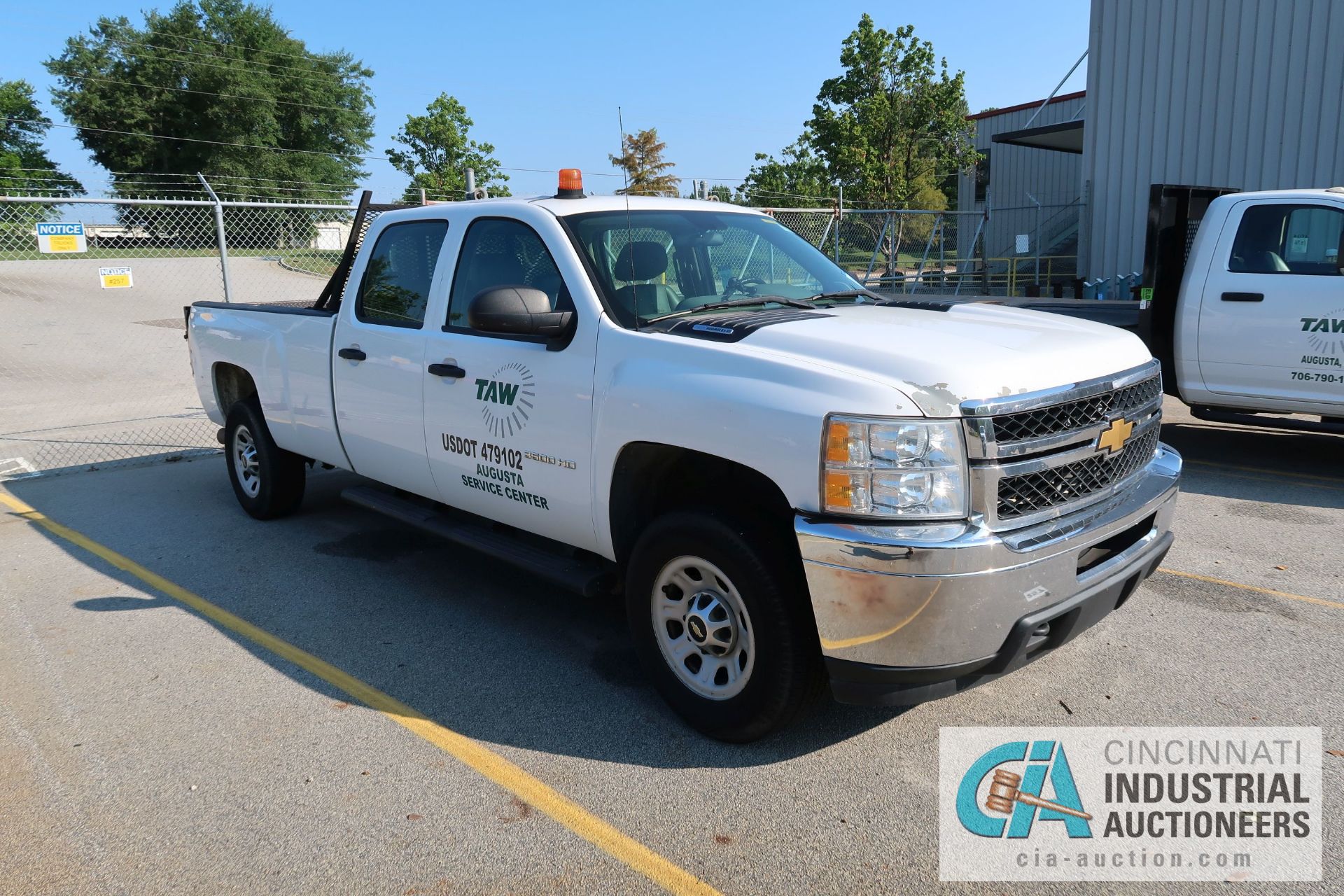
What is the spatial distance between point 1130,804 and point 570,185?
3.43 m

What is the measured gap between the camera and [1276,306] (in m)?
7.05

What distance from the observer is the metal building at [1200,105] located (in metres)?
16.4

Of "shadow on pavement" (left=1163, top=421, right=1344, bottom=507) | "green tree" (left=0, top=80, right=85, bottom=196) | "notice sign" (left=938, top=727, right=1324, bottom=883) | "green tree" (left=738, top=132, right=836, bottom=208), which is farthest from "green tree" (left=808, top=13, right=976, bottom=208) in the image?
"green tree" (left=0, top=80, right=85, bottom=196)

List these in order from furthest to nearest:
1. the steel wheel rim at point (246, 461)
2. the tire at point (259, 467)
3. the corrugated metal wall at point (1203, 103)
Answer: the corrugated metal wall at point (1203, 103), the steel wheel rim at point (246, 461), the tire at point (259, 467)

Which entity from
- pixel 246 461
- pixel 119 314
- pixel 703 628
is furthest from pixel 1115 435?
pixel 119 314

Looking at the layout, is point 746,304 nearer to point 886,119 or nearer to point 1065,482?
point 1065,482

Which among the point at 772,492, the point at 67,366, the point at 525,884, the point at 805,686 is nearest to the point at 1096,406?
the point at 772,492

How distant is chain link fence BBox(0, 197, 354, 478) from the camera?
9.31 m

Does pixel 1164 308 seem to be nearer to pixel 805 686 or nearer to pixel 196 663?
pixel 805 686

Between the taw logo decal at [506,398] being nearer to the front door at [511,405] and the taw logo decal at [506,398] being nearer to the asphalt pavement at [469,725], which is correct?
the front door at [511,405]

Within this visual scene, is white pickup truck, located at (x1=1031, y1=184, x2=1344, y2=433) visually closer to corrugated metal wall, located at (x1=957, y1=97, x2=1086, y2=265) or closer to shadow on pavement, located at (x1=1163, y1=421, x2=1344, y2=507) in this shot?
shadow on pavement, located at (x1=1163, y1=421, x2=1344, y2=507)

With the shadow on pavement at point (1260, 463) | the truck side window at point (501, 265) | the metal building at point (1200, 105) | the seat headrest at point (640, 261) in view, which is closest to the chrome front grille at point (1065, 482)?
the seat headrest at point (640, 261)

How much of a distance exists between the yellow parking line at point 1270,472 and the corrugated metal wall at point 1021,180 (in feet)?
76.0

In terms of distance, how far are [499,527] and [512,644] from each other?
1.90 feet
